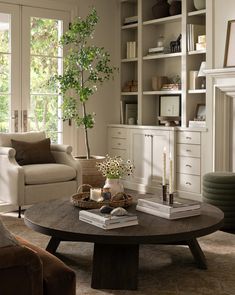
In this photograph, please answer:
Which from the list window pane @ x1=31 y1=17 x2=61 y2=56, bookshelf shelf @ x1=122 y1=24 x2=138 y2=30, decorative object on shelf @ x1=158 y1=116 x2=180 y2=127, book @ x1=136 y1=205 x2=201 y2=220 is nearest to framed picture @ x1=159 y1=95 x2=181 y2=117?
decorative object on shelf @ x1=158 y1=116 x2=180 y2=127

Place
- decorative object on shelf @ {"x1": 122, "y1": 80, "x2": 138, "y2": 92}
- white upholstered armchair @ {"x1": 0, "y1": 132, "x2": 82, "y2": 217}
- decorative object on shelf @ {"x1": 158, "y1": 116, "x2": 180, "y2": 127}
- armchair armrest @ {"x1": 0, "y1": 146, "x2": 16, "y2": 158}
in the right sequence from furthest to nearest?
decorative object on shelf @ {"x1": 122, "y1": 80, "x2": 138, "y2": 92}, decorative object on shelf @ {"x1": 158, "y1": 116, "x2": 180, "y2": 127}, armchair armrest @ {"x1": 0, "y1": 146, "x2": 16, "y2": 158}, white upholstered armchair @ {"x1": 0, "y1": 132, "x2": 82, "y2": 217}

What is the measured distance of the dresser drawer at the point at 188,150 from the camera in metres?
6.00

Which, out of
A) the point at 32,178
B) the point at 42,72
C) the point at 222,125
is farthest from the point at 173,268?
the point at 42,72

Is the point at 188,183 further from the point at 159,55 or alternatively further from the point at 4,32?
the point at 4,32

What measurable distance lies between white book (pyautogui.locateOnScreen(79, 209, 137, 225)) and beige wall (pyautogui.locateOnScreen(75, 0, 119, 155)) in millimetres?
3728

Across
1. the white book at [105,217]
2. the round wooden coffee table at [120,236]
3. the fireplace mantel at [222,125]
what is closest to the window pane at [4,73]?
the fireplace mantel at [222,125]

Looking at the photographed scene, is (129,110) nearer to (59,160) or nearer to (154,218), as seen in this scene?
(59,160)

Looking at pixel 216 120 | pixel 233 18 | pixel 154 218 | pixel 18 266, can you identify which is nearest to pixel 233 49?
pixel 233 18

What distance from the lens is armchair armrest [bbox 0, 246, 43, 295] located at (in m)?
1.97

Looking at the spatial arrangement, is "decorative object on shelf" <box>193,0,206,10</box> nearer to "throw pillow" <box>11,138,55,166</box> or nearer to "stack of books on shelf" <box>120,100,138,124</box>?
"stack of books on shelf" <box>120,100,138,124</box>

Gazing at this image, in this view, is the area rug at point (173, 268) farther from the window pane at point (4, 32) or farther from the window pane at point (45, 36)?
the window pane at point (45, 36)

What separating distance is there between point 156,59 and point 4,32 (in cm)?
210

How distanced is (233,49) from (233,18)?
33cm

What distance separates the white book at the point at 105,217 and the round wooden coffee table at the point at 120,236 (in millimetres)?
52
